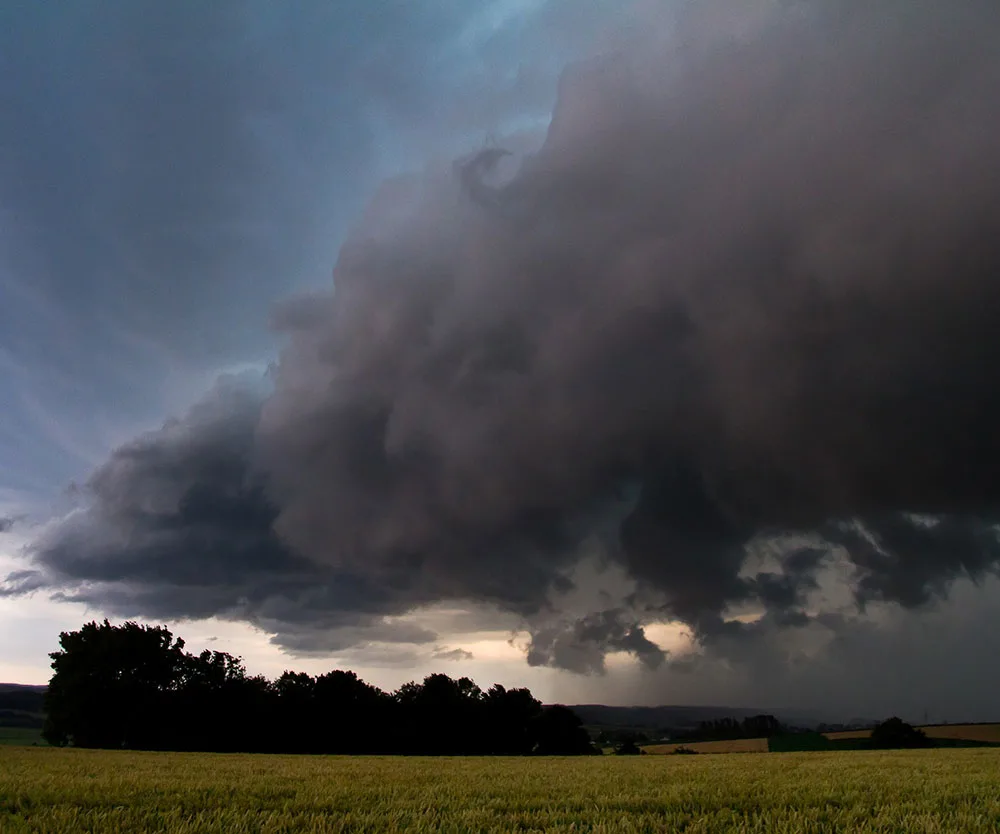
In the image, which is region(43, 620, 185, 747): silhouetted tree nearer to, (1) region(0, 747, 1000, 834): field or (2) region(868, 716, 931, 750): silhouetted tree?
(1) region(0, 747, 1000, 834): field

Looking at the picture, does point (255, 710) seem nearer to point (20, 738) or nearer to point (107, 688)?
point (107, 688)

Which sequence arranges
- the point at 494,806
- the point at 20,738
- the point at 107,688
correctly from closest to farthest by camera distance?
1. the point at 494,806
2. the point at 107,688
3. the point at 20,738

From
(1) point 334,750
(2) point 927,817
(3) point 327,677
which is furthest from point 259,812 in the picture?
(3) point 327,677

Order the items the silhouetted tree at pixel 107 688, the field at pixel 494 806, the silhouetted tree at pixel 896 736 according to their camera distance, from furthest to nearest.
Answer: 1. the silhouetted tree at pixel 896 736
2. the silhouetted tree at pixel 107 688
3. the field at pixel 494 806

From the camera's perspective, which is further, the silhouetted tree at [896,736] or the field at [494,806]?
the silhouetted tree at [896,736]

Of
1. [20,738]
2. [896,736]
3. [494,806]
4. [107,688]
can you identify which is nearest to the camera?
[494,806]

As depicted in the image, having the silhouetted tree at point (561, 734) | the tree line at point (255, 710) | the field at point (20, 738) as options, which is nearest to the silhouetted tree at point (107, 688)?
the tree line at point (255, 710)

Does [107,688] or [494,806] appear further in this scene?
[107,688]

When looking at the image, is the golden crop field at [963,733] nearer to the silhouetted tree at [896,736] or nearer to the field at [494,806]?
the silhouetted tree at [896,736]

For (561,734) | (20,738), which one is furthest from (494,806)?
(20,738)

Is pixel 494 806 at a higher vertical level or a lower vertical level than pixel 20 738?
higher

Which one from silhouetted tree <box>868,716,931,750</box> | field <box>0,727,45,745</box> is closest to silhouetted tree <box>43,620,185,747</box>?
field <box>0,727,45,745</box>

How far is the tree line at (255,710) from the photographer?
81.9 metres

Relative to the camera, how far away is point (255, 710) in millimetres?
86625
